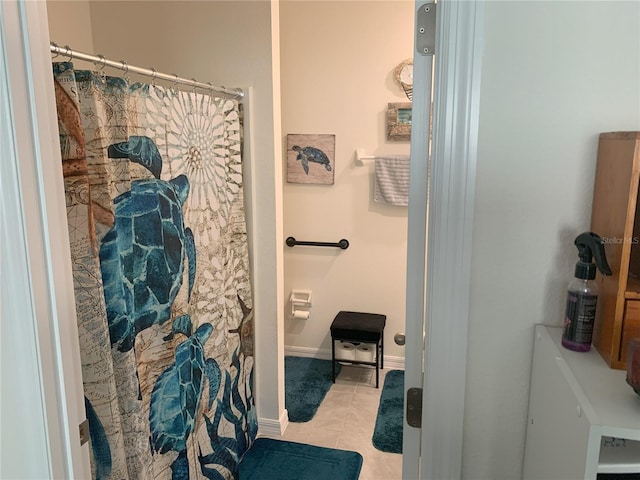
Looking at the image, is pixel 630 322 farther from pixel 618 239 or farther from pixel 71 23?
pixel 71 23

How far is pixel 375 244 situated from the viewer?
134 inches

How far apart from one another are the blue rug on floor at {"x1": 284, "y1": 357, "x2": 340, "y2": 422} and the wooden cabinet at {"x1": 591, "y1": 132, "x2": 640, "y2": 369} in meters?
2.32

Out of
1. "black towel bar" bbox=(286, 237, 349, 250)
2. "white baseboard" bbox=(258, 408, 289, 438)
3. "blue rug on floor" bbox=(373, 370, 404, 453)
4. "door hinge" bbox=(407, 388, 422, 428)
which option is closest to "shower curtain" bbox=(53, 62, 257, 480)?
"white baseboard" bbox=(258, 408, 289, 438)

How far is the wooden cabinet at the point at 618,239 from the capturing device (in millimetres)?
773

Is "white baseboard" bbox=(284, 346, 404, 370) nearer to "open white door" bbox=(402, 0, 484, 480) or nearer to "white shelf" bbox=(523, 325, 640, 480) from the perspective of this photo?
"open white door" bbox=(402, 0, 484, 480)

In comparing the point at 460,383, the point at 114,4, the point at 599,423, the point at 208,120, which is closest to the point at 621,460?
the point at 599,423

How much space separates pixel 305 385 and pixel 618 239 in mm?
2727

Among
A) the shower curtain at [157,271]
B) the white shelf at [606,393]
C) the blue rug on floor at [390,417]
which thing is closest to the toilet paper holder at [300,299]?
the blue rug on floor at [390,417]

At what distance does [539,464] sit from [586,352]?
223 mm

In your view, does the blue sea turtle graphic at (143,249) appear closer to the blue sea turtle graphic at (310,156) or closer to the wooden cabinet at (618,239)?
the wooden cabinet at (618,239)

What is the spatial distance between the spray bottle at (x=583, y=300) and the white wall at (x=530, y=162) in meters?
0.07

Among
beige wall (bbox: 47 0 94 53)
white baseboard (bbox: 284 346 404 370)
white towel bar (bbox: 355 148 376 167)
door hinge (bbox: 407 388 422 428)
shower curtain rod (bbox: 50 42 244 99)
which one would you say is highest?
beige wall (bbox: 47 0 94 53)

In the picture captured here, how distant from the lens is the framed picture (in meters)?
3.18

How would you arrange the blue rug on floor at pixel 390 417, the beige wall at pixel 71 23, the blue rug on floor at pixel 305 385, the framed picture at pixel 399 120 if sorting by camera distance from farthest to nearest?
1. the framed picture at pixel 399 120
2. the blue rug on floor at pixel 305 385
3. the blue rug on floor at pixel 390 417
4. the beige wall at pixel 71 23
